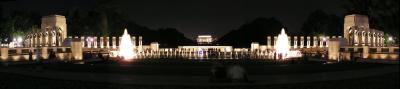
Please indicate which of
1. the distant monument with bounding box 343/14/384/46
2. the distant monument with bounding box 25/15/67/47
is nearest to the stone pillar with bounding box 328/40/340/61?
the distant monument with bounding box 343/14/384/46

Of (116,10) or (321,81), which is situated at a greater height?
(116,10)

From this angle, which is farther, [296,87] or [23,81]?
[23,81]

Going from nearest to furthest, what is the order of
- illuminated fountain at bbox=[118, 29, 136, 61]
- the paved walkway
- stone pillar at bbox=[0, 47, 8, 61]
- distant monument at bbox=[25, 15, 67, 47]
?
the paved walkway < stone pillar at bbox=[0, 47, 8, 61] < distant monument at bbox=[25, 15, 67, 47] < illuminated fountain at bbox=[118, 29, 136, 61]

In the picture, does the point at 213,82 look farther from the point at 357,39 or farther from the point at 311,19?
the point at 311,19

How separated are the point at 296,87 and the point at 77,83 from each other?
9062 mm

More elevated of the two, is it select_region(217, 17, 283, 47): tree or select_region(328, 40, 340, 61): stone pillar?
select_region(217, 17, 283, 47): tree

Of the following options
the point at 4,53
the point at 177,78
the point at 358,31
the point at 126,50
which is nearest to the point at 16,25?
the point at 126,50

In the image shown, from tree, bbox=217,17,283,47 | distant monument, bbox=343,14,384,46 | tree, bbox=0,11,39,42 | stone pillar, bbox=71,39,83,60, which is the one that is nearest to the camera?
stone pillar, bbox=71,39,83,60

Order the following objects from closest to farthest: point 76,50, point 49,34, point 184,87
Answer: point 184,87
point 76,50
point 49,34

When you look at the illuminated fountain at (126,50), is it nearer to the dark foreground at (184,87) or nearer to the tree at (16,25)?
the tree at (16,25)

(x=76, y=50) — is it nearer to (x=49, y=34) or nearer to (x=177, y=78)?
(x=49, y=34)

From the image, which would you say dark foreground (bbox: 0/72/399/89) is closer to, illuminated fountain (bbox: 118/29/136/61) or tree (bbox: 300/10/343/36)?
illuminated fountain (bbox: 118/29/136/61)

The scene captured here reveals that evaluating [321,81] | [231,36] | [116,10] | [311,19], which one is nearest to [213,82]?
[321,81]

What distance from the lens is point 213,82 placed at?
933 inches
